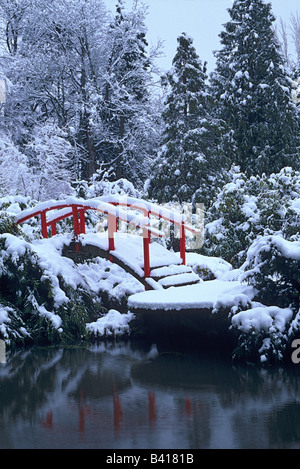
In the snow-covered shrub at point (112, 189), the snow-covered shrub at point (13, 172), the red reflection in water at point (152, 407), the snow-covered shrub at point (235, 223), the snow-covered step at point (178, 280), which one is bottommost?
the red reflection in water at point (152, 407)

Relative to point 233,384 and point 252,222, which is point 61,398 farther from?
point 252,222

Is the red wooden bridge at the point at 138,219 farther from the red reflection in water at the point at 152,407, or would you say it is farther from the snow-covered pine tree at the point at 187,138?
the snow-covered pine tree at the point at 187,138

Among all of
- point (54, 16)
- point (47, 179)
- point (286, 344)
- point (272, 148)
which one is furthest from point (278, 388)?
point (54, 16)

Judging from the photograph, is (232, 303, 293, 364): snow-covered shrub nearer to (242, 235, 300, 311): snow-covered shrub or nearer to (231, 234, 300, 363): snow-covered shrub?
(231, 234, 300, 363): snow-covered shrub

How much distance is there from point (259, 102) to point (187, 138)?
6692 millimetres

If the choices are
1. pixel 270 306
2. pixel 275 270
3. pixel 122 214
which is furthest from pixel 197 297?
pixel 122 214

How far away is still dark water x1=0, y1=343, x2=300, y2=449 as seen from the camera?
6.74 meters

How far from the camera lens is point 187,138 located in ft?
82.9

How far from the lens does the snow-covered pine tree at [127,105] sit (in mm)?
31891

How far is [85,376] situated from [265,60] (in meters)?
23.4

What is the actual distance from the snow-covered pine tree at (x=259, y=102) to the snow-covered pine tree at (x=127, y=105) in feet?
13.0

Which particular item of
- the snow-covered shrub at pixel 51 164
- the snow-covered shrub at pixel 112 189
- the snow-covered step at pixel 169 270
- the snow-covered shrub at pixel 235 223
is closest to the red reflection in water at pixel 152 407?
the snow-covered step at pixel 169 270

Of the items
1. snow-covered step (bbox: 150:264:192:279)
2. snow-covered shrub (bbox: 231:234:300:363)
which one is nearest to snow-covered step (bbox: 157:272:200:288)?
snow-covered step (bbox: 150:264:192:279)

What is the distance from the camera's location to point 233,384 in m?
9.08
